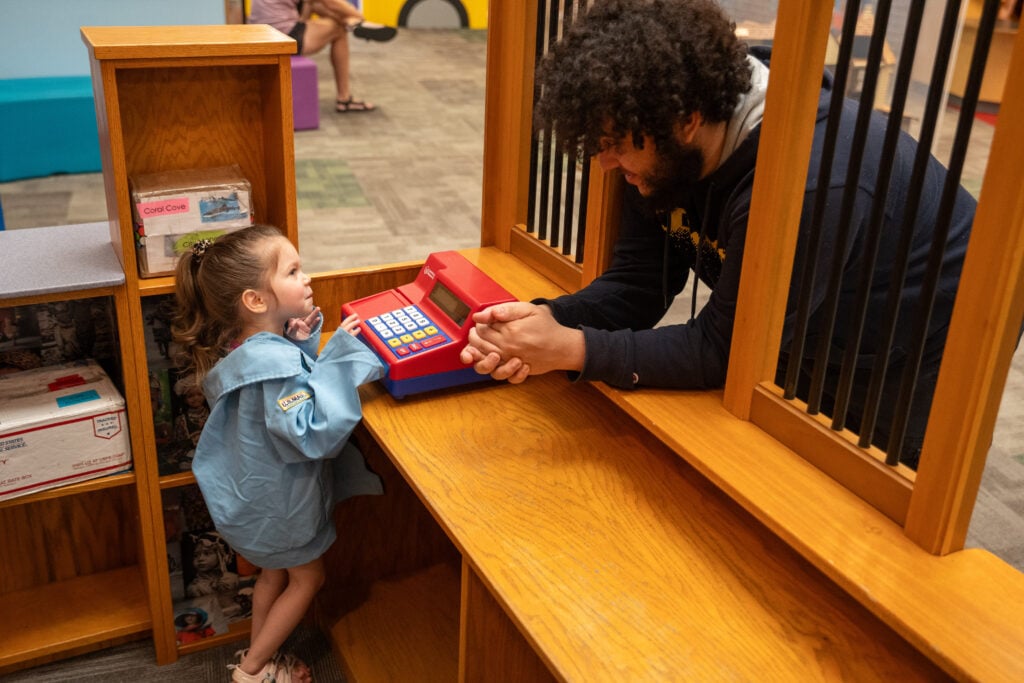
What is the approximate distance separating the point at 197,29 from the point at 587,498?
1.25 meters

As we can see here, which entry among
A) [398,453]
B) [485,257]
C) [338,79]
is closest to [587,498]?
[398,453]

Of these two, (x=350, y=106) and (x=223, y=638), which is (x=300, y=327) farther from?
(x=350, y=106)

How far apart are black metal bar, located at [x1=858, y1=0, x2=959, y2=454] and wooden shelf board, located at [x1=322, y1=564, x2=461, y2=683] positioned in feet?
4.19

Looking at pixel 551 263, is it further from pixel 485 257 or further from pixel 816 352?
pixel 816 352

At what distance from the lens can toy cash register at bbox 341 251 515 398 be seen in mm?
1854

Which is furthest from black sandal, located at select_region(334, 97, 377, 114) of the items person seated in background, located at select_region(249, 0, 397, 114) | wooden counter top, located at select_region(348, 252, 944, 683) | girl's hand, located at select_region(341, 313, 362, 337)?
wooden counter top, located at select_region(348, 252, 944, 683)

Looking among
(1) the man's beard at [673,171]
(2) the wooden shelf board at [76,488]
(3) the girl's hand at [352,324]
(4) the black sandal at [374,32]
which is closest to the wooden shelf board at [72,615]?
(2) the wooden shelf board at [76,488]

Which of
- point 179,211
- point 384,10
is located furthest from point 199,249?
point 384,10

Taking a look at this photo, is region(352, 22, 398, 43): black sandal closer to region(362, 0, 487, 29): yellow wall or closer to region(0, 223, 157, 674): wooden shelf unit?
region(362, 0, 487, 29): yellow wall

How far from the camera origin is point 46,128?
5.51 m

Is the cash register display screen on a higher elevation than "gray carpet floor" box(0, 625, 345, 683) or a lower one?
higher

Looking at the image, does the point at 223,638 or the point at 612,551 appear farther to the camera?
the point at 223,638

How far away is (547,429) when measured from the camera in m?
1.82

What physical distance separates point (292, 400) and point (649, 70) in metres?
0.86
